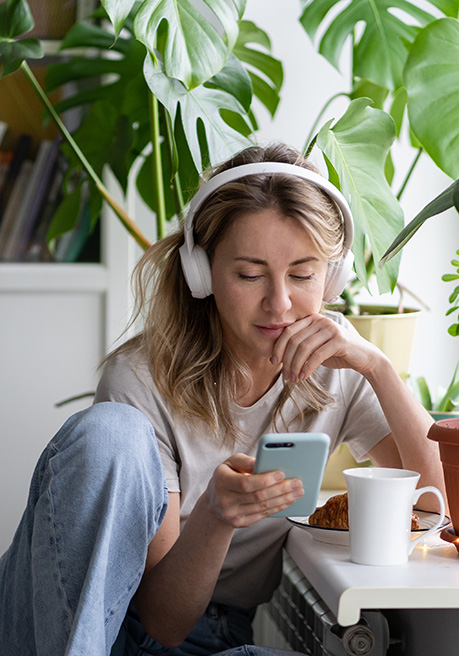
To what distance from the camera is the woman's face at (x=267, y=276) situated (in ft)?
3.23

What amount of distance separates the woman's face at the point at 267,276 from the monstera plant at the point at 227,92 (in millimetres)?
191

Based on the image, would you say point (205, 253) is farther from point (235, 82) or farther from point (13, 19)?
point (13, 19)

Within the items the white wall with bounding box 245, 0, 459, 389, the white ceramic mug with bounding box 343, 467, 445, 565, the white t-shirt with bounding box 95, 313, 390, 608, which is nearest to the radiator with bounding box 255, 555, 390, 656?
the white t-shirt with bounding box 95, 313, 390, 608

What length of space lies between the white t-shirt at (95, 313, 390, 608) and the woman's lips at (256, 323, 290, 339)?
150 mm

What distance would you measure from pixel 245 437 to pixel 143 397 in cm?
16

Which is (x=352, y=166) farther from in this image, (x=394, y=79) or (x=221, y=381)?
(x=221, y=381)

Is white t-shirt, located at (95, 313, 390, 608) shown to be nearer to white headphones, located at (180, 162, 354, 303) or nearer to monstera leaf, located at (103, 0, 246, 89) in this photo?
white headphones, located at (180, 162, 354, 303)

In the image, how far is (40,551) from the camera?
2.62 ft

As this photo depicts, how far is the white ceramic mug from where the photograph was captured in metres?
0.78

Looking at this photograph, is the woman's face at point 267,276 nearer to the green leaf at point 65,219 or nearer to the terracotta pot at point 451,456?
the terracotta pot at point 451,456

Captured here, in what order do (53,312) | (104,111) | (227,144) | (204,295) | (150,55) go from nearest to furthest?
1. (204,295)
2. (150,55)
3. (227,144)
4. (104,111)
5. (53,312)

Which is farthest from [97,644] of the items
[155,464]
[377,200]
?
[377,200]

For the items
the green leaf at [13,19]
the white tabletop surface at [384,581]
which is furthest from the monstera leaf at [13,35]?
the white tabletop surface at [384,581]

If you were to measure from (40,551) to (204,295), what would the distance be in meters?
0.41
